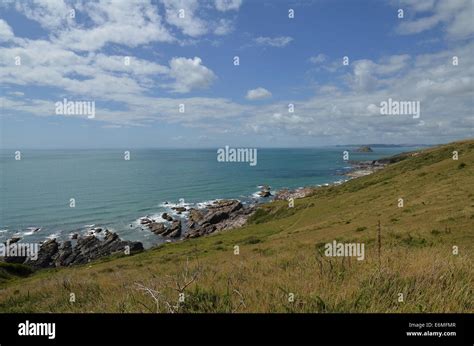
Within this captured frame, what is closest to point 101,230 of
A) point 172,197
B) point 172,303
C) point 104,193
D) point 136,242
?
point 136,242

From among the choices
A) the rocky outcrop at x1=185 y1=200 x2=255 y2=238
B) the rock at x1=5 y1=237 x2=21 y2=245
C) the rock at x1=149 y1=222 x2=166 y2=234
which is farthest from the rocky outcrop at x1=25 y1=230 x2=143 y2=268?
the rocky outcrop at x1=185 y1=200 x2=255 y2=238

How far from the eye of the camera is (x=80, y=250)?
5488cm

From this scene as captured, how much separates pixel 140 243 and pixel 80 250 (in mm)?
10530

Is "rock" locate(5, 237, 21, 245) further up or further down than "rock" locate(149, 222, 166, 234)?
further down

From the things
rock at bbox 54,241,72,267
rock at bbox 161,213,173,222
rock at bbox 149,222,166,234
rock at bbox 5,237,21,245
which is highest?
rock at bbox 161,213,173,222

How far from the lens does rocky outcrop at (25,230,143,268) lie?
51.7 metres

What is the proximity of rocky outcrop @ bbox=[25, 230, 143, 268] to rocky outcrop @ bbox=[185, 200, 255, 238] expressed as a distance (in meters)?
13.4

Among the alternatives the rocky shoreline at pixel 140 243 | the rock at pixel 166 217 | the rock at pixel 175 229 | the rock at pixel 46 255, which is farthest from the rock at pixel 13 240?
the rock at pixel 166 217

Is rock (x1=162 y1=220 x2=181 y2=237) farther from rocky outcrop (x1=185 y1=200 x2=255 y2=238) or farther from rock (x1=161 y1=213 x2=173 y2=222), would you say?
rock (x1=161 y1=213 x2=173 y2=222)

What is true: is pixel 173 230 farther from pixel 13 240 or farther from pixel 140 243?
pixel 13 240

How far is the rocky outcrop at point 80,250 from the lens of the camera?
51688 mm
